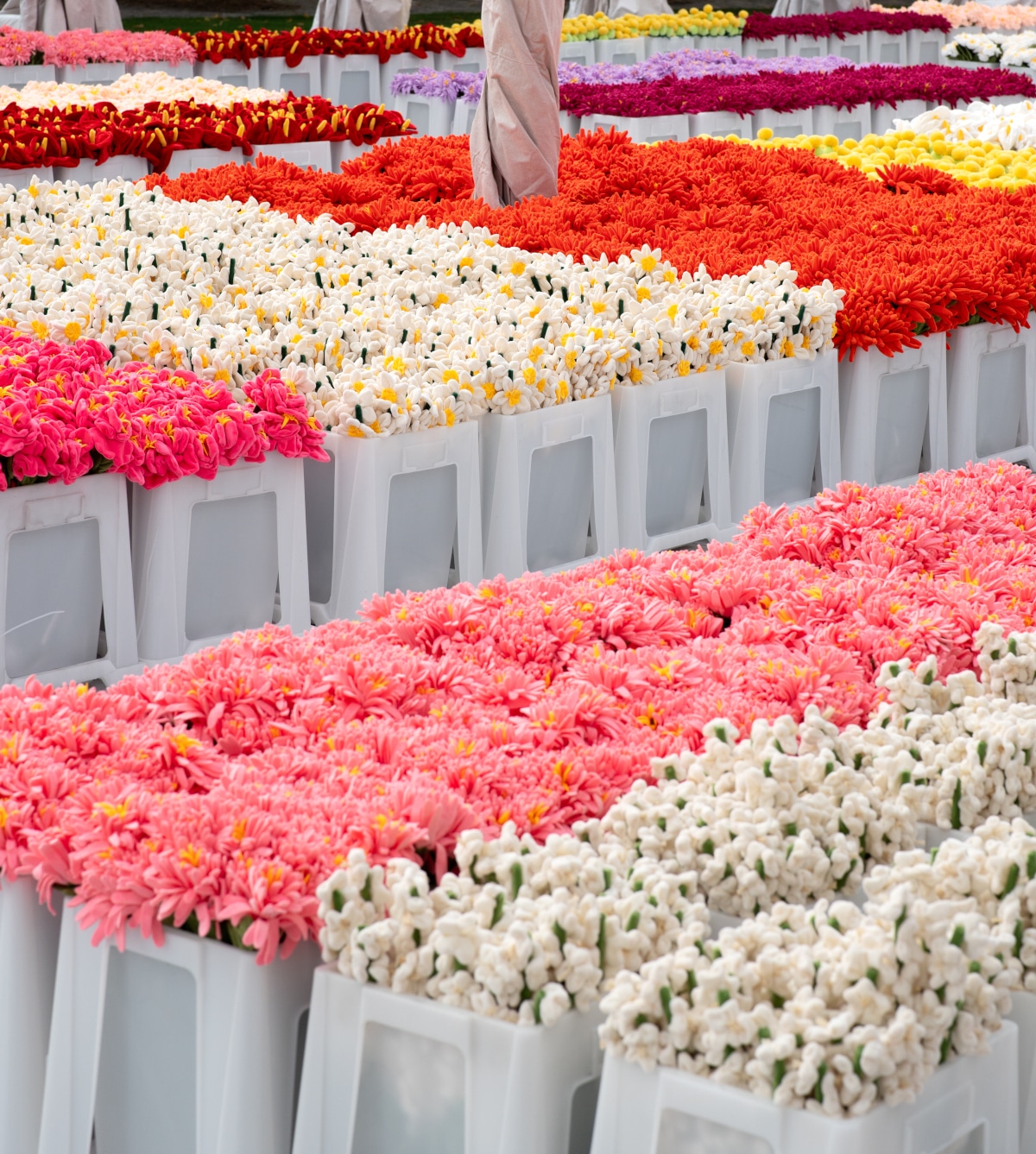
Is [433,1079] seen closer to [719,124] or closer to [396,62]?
[719,124]

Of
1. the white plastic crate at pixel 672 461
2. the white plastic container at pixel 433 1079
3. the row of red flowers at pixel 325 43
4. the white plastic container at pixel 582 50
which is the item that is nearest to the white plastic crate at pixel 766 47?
the white plastic container at pixel 582 50

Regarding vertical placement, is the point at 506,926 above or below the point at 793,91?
below

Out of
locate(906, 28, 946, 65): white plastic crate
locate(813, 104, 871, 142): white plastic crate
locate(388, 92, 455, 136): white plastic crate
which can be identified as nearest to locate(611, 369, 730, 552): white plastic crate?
locate(813, 104, 871, 142): white plastic crate

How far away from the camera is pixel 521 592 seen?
2.48 m

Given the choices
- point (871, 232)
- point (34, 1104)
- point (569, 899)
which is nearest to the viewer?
point (569, 899)

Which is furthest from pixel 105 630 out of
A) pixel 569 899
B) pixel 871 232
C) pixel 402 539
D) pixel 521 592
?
pixel 871 232

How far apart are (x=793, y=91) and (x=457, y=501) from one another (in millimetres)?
5943

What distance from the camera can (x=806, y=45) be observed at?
1284cm

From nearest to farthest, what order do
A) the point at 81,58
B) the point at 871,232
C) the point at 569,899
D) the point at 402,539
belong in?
the point at 569,899 < the point at 402,539 < the point at 871,232 < the point at 81,58

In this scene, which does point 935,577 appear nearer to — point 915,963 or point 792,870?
point 792,870

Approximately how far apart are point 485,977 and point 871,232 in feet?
13.6

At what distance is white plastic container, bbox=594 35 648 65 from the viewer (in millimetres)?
11836

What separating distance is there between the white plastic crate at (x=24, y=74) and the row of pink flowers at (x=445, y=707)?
8243mm

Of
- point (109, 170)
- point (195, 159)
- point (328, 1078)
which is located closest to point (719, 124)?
point (195, 159)
